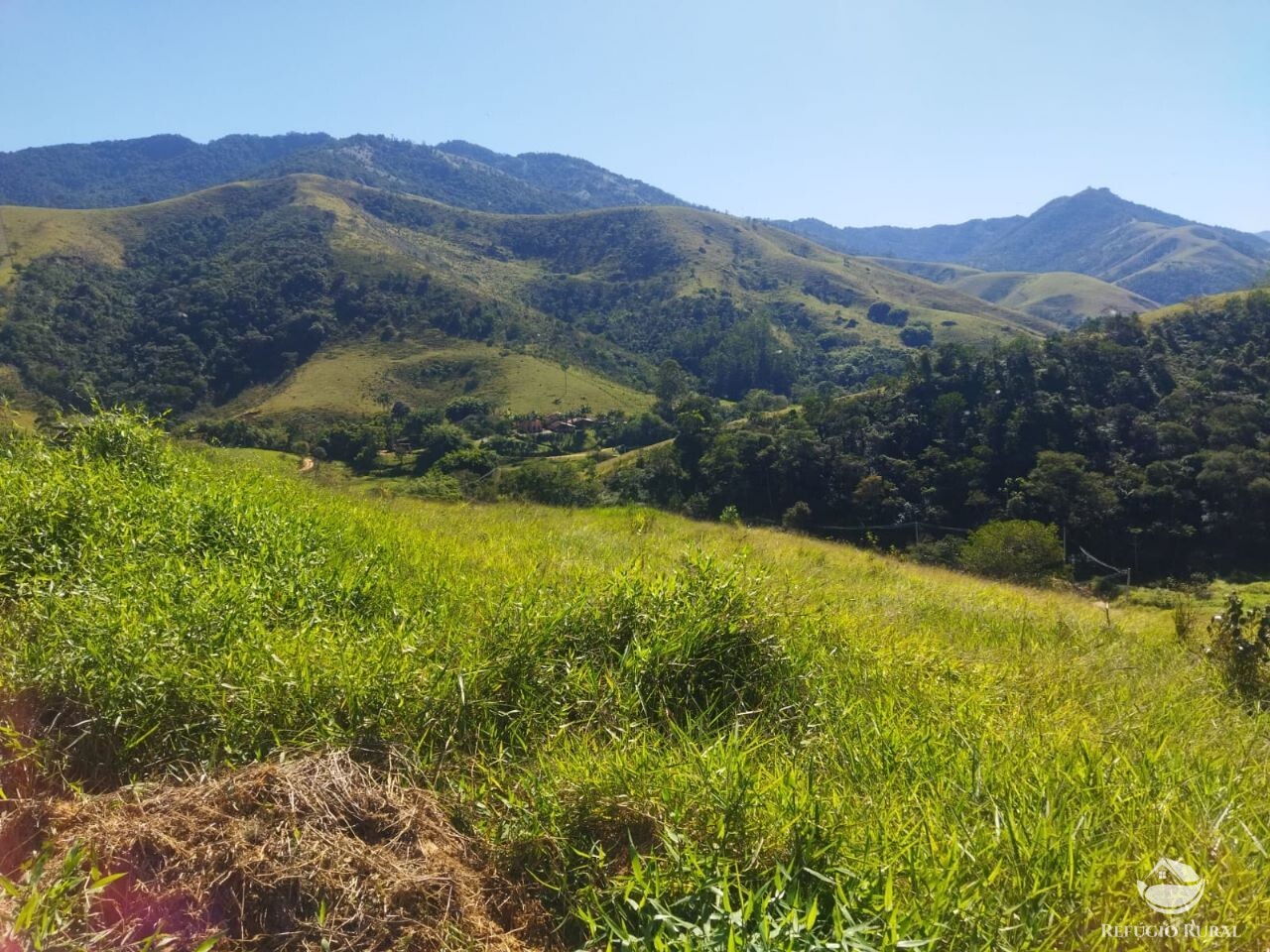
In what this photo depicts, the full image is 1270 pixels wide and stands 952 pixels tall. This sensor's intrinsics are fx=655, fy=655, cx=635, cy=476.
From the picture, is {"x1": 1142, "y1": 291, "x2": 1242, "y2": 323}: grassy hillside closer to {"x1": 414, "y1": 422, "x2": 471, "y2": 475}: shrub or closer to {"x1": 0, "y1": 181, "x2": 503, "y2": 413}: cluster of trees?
{"x1": 414, "y1": 422, "x2": 471, "y2": 475}: shrub

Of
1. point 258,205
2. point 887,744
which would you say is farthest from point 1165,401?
point 258,205

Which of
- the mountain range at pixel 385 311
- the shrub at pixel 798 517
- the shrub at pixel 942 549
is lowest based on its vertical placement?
the shrub at pixel 798 517

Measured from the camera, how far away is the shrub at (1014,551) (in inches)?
1210

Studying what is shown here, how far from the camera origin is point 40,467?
5844 mm

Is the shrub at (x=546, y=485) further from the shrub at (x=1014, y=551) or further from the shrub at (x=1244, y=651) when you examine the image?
the shrub at (x=1244, y=651)

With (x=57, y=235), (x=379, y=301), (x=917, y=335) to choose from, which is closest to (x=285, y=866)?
(x=379, y=301)

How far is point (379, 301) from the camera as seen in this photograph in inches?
4525

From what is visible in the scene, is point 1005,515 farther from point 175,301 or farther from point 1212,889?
point 175,301

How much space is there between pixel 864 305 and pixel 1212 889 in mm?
169132

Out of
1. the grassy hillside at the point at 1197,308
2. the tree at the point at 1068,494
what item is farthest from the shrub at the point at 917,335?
the tree at the point at 1068,494

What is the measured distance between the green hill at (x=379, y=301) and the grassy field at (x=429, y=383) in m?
2.52

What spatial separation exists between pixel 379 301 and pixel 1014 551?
4324 inches

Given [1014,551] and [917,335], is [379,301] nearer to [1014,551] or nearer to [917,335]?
[917,335]

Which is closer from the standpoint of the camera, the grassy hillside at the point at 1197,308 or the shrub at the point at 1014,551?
the shrub at the point at 1014,551
